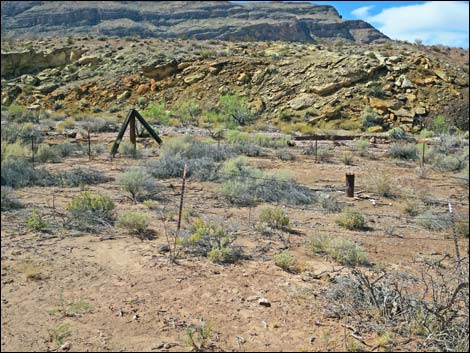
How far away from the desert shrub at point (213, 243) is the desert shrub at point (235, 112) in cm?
2120

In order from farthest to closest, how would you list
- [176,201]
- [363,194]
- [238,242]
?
[363,194]
[176,201]
[238,242]

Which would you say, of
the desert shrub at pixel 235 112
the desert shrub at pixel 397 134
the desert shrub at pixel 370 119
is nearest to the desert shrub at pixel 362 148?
the desert shrub at pixel 397 134

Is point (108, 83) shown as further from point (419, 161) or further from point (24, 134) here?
point (419, 161)

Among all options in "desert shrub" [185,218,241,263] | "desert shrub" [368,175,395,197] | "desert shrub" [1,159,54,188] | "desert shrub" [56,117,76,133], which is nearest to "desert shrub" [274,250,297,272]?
"desert shrub" [185,218,241,263]

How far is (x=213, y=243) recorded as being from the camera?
910 centimetres

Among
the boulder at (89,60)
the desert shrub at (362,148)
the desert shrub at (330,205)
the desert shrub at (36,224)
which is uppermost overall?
the boulder at (89,60)

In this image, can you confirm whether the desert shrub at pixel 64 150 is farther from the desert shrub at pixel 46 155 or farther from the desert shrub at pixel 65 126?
the desert shrub at pixel 65 126

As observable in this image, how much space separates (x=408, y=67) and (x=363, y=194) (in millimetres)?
22194

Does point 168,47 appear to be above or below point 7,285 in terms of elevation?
above

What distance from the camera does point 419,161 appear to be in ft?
63.5

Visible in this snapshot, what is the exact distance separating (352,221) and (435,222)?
6.32ft

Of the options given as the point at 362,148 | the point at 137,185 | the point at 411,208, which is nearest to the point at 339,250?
the point at 411,208

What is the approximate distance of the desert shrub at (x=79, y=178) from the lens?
44.6 feet

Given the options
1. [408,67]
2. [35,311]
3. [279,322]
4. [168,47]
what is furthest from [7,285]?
[168,47]
